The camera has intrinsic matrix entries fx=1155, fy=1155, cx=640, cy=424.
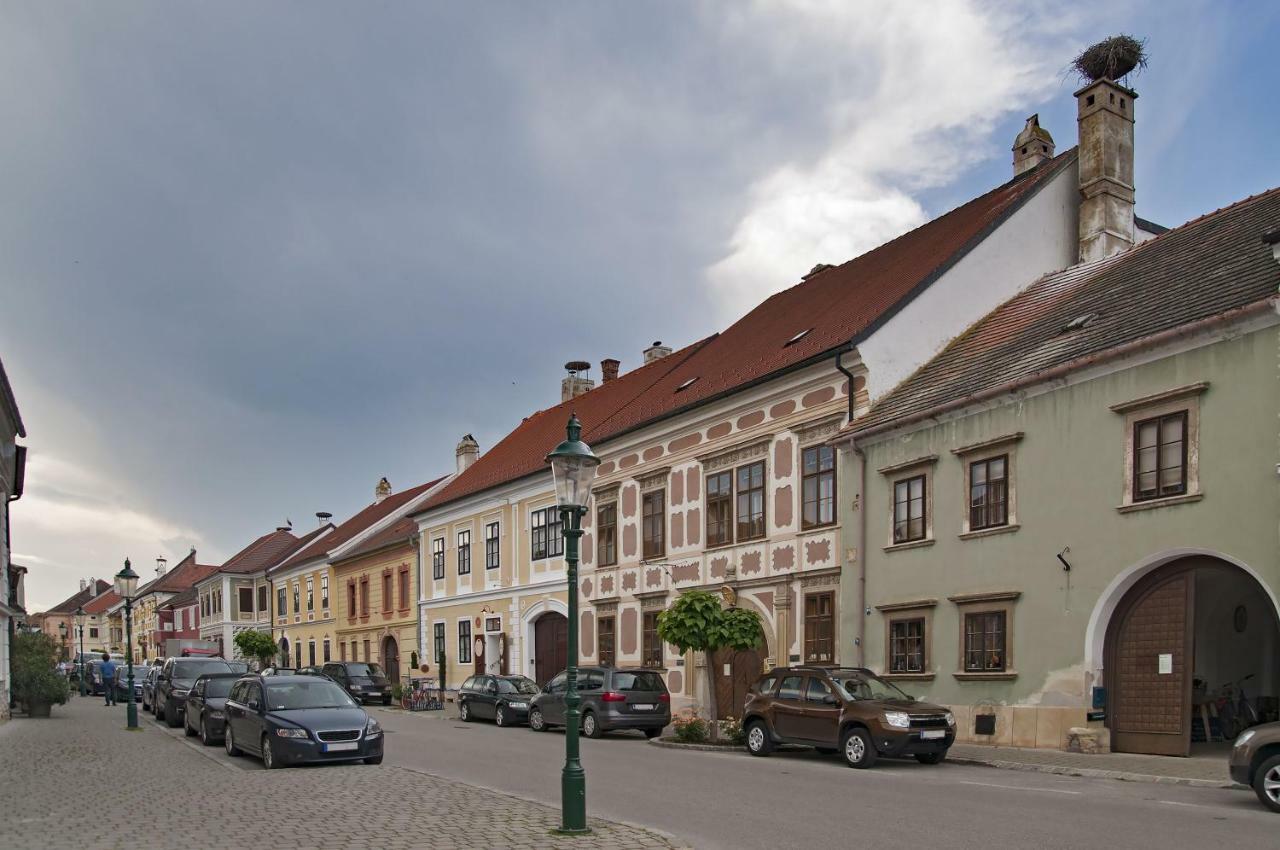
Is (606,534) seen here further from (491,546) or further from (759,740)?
(759,740)

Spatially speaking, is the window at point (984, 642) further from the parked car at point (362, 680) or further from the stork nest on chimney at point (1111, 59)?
the parked car at point (362, 680)

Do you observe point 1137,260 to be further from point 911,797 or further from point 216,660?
point 216,660

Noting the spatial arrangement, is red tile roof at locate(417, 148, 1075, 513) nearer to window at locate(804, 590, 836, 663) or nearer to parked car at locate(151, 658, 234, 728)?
window at locate(804, 590, 836, 663)

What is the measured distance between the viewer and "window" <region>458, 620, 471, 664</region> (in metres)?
41.6

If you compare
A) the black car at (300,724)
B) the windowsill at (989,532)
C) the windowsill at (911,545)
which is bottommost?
the black car at (300,724)

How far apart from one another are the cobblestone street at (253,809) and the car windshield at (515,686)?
11.3m

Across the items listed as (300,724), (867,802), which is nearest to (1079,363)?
(867,802)

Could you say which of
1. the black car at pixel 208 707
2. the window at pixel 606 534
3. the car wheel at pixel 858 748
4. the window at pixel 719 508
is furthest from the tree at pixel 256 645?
the car wheel at pixel 858 748

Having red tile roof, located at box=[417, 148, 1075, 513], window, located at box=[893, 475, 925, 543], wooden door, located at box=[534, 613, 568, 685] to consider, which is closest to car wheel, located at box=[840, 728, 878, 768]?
window, located at box=[893, 475, 925, 543]

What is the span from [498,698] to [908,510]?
1238 cm

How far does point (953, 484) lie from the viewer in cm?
2130

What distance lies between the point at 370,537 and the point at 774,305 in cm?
2783

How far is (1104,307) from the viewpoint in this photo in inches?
821

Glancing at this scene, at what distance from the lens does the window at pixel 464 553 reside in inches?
1647
